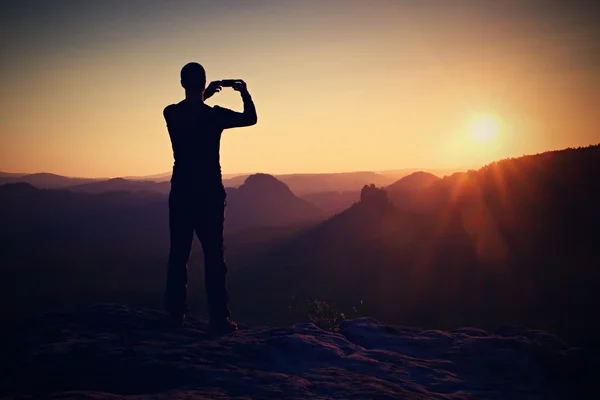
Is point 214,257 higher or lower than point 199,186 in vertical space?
lower

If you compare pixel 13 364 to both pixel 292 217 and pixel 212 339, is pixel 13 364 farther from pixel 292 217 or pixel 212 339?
pixel 292 217

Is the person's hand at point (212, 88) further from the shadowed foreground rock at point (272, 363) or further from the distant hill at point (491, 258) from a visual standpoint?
the distant hill at point (491, 258)

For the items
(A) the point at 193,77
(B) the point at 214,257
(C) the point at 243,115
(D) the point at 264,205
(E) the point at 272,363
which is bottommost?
(D) the point at 264,205

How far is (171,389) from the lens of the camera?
14.3 feet

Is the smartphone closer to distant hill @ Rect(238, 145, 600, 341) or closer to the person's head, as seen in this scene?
the person's head

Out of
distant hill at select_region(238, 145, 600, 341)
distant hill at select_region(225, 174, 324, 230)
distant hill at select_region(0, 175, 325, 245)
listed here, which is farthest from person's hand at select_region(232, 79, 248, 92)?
distant hill at select_region(225, 174, 324, 230)

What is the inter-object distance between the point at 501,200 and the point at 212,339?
3178 centimetres

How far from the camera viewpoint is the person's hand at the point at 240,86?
22.0ft

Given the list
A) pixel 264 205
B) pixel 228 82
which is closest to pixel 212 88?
pixel 228 82

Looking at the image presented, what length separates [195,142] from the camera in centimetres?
670

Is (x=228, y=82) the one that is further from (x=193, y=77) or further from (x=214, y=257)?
(x=214, y=257)

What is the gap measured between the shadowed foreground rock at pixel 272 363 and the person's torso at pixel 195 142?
90.0 inches

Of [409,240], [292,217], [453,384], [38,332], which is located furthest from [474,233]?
[292,217]

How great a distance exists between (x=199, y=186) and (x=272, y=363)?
2.87 metres
